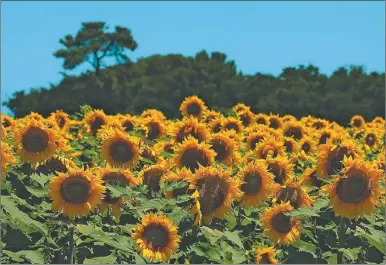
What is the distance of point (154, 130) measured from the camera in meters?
13.8

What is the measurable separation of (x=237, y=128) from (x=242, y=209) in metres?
5.99

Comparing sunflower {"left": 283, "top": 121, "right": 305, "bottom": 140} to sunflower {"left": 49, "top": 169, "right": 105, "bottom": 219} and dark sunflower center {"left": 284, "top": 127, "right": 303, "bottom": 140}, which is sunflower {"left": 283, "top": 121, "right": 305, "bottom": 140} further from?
sunflower {"left": 49, "top": 169, "right": 105, "bottom": 219}

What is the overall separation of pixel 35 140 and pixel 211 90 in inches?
1795

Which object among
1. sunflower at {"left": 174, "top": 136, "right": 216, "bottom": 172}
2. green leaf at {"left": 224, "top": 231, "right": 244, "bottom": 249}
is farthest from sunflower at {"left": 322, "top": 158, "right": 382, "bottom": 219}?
sunflower at {"left": 174, "top": 136, "right": 216, "bottom": 172}

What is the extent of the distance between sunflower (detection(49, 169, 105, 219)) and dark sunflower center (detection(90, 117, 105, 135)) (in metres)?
6.63

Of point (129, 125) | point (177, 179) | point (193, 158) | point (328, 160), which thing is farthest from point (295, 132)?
point (177, 179)

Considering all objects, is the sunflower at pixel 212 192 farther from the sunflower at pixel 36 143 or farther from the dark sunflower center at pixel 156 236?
the sunflower at pixel 36 143

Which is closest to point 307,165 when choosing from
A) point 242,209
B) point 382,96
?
point 242,209

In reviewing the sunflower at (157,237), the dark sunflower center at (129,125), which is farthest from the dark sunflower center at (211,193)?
the dark sunflower center at (129,125)

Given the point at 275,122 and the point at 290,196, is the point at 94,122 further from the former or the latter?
the point at 290,196

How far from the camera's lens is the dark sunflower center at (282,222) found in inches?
338

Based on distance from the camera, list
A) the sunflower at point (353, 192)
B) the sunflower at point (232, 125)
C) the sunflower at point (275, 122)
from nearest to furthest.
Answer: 1. the sunflower at point (353, 192)
2. the sunflower at point (232, 125)
3. the sunflower at point (275, 122)

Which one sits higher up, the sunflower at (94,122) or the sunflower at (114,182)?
the sunflower at (94,122)

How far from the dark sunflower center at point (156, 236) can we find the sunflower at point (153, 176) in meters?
1.41
